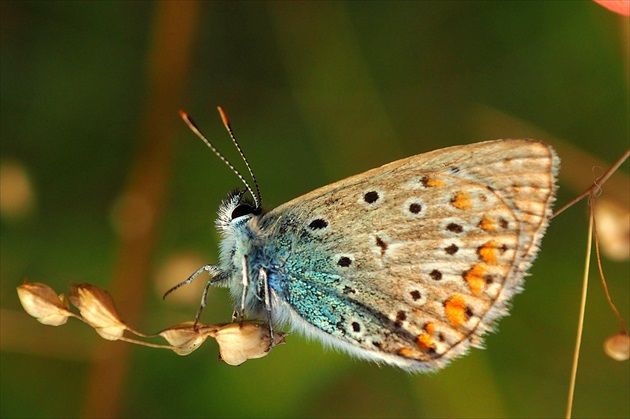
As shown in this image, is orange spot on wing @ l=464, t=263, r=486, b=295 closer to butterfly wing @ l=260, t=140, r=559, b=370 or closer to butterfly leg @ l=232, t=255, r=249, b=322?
butterfly wing @ l=260, t=140, r=559, b=370

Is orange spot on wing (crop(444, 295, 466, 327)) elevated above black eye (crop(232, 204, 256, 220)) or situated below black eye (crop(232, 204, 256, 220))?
below

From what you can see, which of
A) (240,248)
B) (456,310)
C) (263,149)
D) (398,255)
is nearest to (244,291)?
(240,248)

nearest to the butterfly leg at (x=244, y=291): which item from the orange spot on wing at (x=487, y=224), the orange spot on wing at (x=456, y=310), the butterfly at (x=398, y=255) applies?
the butterfly at (x=398, y=255)

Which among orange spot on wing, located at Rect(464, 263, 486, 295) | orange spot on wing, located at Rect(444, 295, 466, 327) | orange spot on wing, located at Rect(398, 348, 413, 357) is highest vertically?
orange spot on wing, located at Rect(464, 263, 486, 295)

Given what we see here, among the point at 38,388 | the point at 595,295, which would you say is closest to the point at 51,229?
the point at 38,388

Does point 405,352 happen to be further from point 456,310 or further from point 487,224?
point 487,224

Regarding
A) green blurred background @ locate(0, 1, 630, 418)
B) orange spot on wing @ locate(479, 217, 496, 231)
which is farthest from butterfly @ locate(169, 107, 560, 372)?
green blurred background @ locate(0, 1, 630, 418)

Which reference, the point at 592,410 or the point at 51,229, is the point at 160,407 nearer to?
the point at 51,229

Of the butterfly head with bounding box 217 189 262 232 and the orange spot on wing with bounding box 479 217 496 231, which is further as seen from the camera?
the butterfly head with bounding box 217 189 262 232
